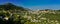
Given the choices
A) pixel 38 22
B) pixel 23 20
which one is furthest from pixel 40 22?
pixel 23 20

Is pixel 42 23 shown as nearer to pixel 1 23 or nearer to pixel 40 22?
pixel 40 22

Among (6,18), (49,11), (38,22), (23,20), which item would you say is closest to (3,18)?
(6,18)

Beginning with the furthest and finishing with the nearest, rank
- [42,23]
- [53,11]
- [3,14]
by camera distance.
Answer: [53,11] → [42,23] → [3,14]

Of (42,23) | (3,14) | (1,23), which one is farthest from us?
(42,23)

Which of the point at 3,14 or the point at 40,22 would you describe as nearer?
the point at 3,14

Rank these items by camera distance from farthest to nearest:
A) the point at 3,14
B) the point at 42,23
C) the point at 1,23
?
→ the point at 42,23 < the point at 3,14 < the point at 1,23

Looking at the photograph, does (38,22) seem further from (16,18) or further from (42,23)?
(16,18)

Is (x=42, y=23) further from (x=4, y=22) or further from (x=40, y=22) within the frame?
(x=4, y=22)

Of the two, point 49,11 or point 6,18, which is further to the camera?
point 49,11
